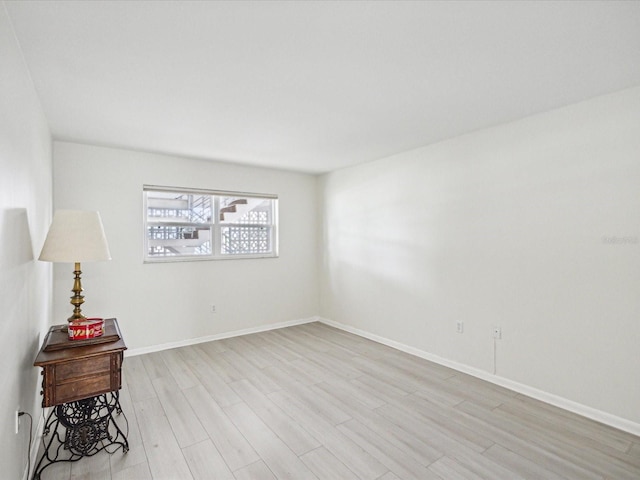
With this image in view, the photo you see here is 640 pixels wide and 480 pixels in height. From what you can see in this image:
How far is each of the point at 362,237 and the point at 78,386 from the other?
11.0 ft

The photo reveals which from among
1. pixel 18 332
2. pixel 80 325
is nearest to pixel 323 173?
pixel 80 325

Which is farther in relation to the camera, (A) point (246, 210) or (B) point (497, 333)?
(A) point (246, 210)

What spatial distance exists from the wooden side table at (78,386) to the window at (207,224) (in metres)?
1.98

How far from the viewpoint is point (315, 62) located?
1961 mm

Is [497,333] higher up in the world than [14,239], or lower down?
lower down

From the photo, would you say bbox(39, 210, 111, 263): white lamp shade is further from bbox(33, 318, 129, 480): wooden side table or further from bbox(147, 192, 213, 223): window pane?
bbox(147, 192, 213, 223): window pane

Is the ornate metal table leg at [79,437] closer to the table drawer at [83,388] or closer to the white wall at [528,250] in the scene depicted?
the table drawer at [83,388]

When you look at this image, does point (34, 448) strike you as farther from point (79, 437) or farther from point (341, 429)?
point (341, 429)

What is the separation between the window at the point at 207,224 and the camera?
4.06 metres

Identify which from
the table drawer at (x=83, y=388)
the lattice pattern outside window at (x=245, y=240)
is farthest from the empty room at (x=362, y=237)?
the lattice pattern outside window at (x=245, y=240)

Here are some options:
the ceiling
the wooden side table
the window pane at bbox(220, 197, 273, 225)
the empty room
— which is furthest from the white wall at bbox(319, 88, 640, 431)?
the wooden side table

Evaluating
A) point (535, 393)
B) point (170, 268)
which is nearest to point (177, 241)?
point (170, 268)

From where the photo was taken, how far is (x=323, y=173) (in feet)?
16.9

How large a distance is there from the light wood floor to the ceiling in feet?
7.64
